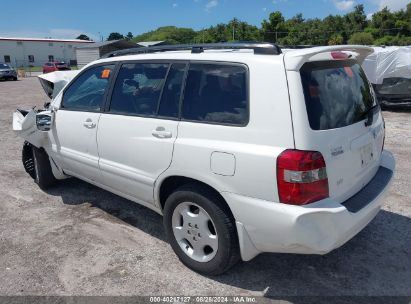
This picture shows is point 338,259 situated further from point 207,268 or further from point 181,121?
point 181,121

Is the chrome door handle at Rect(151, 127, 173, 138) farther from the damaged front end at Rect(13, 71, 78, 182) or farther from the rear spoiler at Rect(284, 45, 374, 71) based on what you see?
the damaged front end at Rect(13, 71, 78, 182)

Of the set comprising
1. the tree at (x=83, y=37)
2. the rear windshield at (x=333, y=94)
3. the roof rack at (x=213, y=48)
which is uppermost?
the tree at (x=83, y=37)

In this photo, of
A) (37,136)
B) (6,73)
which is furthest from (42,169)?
(6,73)

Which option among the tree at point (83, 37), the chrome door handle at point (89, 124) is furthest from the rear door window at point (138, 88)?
the tree at point (83, 37)

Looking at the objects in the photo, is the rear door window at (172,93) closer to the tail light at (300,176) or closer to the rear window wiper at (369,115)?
the tail light at (300,176)

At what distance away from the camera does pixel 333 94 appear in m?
2.78

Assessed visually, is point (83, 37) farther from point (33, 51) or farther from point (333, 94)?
point (333, 94)

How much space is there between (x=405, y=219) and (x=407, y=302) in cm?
155

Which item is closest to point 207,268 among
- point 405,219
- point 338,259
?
point 338,259

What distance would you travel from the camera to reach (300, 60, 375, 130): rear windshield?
2574mm

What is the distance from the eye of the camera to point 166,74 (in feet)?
10.8

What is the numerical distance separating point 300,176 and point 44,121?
3342 millimetres

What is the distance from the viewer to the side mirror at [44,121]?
14.9ft

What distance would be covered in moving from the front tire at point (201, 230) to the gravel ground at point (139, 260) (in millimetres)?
149
